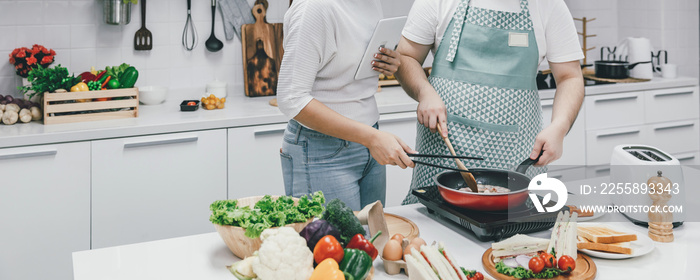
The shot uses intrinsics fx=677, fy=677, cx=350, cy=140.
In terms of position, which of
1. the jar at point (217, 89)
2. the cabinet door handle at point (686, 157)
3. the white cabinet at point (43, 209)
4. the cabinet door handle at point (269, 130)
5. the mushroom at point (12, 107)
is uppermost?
the jar at point (217, 89)

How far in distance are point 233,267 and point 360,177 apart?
776 mm

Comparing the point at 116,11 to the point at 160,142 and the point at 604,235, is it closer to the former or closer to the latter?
the point at 160,142

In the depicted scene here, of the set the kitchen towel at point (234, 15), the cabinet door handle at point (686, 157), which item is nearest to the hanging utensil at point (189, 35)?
the kitchen towel at point (234, 15)

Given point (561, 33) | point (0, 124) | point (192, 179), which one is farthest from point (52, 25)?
point (561, 33)

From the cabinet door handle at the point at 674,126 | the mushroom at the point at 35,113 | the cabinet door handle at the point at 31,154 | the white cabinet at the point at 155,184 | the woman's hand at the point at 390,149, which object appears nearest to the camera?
the woman's hand at the point at 390,149

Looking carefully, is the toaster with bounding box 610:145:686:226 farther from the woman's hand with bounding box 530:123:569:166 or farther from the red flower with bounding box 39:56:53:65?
the red flower with bounding box 39:56:53:65

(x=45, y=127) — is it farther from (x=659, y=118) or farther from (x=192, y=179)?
(x=659, y=118)

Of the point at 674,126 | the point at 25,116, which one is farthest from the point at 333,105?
the point at 674,126

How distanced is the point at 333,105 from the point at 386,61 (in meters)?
0.20

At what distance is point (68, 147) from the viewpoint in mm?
2809

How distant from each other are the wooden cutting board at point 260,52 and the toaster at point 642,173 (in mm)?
2189

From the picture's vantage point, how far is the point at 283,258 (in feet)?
4.22

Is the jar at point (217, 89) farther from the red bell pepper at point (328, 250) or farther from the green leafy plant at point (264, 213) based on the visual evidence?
the red bell pepper at point (328, 250)

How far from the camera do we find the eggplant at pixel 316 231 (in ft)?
4.75
